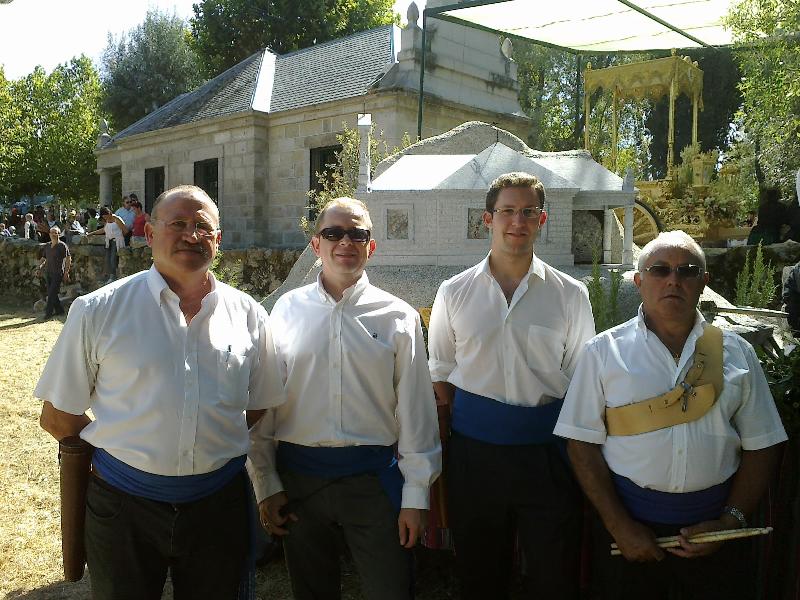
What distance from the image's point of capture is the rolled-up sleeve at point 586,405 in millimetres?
2248

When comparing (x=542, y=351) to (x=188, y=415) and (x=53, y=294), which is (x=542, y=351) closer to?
(x=188, y=415)

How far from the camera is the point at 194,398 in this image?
2145 mm

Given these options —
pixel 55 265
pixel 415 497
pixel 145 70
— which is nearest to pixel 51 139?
pixel 145 70

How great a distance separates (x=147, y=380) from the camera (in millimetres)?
2117

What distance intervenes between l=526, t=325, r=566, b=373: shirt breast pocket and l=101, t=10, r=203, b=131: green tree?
29.7 meters

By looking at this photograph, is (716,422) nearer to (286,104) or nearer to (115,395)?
(115,395)

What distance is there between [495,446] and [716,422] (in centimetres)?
75

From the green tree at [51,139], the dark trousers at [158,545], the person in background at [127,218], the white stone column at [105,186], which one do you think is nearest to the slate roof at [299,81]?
the white stone column at [105,186]

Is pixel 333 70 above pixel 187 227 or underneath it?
above

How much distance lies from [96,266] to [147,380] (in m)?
16.4

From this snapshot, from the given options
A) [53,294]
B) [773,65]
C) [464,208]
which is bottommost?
[53,294]

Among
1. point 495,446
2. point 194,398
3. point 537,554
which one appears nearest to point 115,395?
point 194,398

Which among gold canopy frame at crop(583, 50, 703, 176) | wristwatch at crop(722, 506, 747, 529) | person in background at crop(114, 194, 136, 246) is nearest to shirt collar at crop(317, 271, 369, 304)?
wristwatch at crop(722, 506, 747, 529)

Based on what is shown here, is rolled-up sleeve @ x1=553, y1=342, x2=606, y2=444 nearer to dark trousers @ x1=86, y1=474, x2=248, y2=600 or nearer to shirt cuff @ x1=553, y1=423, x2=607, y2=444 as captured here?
shirt cuff @ x1=553, y1=423, x2=607, y2=444
